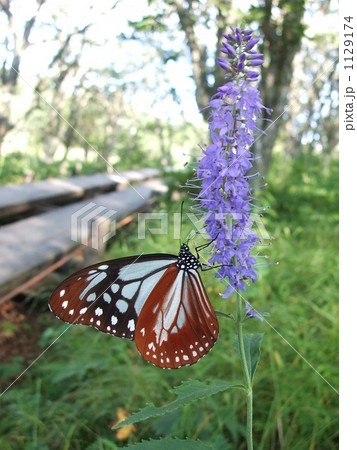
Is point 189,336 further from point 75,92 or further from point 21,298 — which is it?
point 75,92

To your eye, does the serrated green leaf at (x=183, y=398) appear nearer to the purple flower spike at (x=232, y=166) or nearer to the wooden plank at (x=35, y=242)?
the purple flower spike at (x=232, y=166)

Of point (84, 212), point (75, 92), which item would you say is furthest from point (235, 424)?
point (75, 92)

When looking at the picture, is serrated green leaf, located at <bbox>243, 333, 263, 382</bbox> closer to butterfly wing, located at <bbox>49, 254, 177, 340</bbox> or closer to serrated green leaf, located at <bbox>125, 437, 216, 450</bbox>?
serrated green leaf, located at <bbox>125, 437, 216, 450</bbox>

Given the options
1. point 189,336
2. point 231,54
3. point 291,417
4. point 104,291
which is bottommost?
point 291,417

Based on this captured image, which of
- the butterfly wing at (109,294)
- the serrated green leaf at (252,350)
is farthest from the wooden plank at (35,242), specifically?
the serrated green leaf at (252,350)
